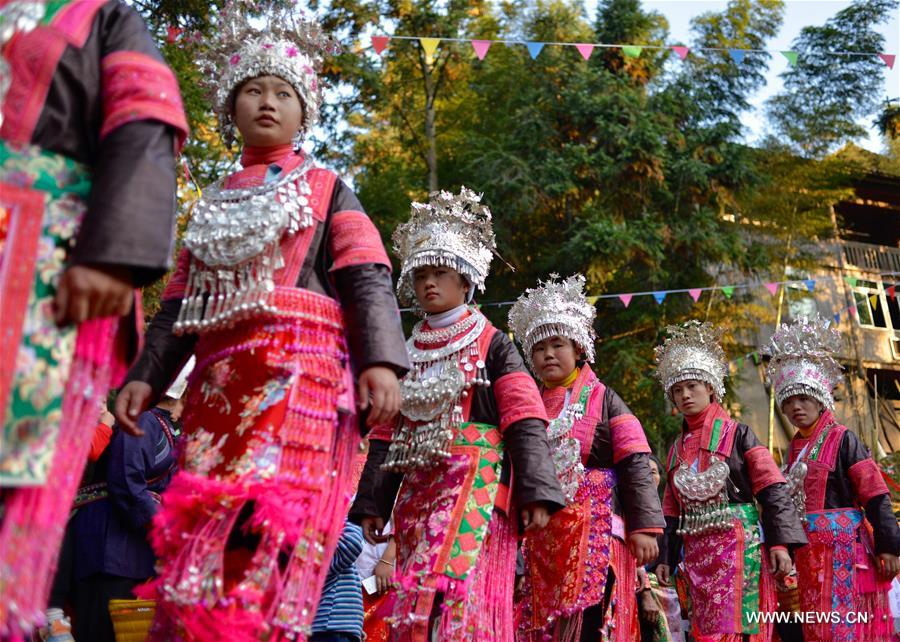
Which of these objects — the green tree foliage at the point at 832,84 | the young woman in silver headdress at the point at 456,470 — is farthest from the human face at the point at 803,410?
the green tree foliage at the point at 832,84

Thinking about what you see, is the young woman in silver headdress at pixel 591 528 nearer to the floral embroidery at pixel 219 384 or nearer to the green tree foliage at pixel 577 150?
the floral embroidery at pixel 219 384

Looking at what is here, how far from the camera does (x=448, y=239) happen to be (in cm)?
522

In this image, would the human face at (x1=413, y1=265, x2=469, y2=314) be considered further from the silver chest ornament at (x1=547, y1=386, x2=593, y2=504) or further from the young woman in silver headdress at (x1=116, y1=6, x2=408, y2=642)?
the young woman in silver headdress at (x1=116, y1=6, x2=408, y2=642)

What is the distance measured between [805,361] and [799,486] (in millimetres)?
1168

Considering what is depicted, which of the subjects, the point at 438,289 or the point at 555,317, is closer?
the point at 438,289

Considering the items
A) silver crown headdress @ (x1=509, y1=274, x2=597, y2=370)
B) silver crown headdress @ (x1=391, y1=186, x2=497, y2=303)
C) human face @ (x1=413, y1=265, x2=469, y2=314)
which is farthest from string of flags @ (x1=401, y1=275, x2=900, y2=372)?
human face @ (x1=413, y1=265, x2=469, y2=314)

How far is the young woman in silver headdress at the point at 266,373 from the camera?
3.09 metres

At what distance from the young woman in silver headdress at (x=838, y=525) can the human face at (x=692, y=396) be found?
2.99 feet

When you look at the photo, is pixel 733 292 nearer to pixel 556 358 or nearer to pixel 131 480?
pixel 556 358

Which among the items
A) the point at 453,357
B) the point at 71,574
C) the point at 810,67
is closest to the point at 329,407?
the point at 453,357

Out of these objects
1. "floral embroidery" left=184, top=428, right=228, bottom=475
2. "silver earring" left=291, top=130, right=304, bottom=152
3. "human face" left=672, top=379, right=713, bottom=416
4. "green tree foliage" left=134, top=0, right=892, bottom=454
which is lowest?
"floral embroidery" left=184, top=428, right=228, bottom=475

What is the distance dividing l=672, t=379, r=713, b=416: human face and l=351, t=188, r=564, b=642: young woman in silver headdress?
123 inches

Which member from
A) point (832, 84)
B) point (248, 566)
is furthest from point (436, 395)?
point (832, 84)

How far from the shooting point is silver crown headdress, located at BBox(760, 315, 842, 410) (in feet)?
27.7
